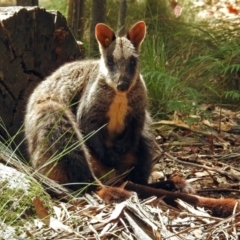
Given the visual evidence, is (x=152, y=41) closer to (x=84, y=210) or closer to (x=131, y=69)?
(x=131, y=69)

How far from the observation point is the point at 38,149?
16.2 feet

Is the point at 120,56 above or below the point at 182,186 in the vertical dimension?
above

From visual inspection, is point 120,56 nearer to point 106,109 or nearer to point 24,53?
point 106,109

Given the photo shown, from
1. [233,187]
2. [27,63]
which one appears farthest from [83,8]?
[233,187]

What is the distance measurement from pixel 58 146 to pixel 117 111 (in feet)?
2.20

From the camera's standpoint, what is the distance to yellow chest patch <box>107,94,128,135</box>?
17.8 ft

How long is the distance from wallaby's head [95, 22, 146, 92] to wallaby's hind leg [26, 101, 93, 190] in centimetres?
45

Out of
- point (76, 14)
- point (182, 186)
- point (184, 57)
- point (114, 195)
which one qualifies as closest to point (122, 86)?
point (182, 186)

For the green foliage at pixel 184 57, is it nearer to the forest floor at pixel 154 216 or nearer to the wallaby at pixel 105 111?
the forest floor at pixel 154 216

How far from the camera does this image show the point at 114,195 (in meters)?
4.41

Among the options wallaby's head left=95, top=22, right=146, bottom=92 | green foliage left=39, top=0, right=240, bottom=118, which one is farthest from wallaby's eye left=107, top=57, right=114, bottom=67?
green foliage left=39, top=0, right=240, bottom=118

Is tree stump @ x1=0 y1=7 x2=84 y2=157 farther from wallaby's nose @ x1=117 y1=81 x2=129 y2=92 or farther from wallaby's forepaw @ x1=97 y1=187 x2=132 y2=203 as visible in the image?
wallaby's forepaw @ x1=97 y1=187 x2=132 y2=203

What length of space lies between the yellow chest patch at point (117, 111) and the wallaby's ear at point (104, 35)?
441 mm

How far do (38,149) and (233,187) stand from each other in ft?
5.77
